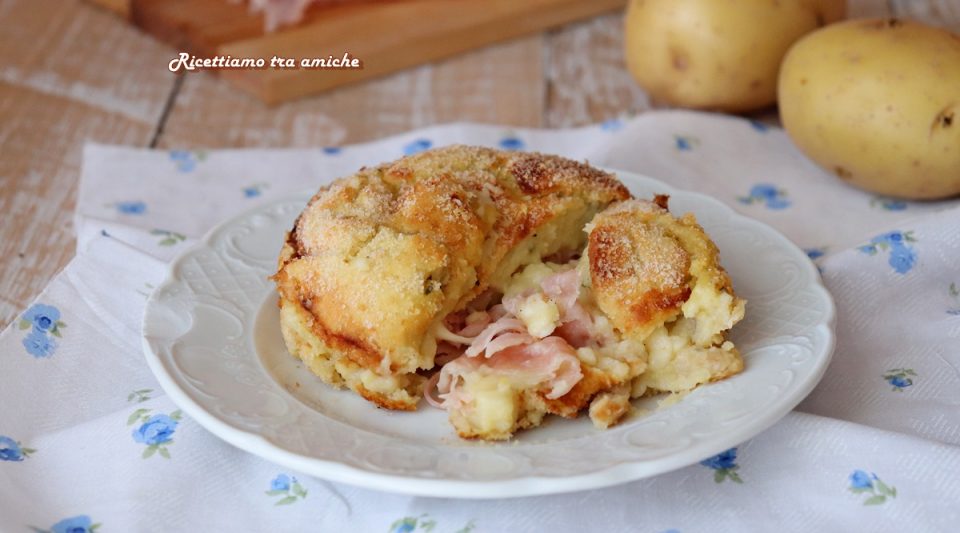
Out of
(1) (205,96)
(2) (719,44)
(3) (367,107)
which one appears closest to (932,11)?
Answer: (2) (719,44)

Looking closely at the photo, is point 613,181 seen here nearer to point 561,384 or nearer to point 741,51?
point 561,384

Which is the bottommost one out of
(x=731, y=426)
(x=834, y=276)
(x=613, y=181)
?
(x=834, y=276)

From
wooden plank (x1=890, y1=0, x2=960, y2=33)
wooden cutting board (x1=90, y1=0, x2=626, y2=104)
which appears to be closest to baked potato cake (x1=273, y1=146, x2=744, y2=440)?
wooden cutting board (x1=90, y1=0, x2=626, y2=104)

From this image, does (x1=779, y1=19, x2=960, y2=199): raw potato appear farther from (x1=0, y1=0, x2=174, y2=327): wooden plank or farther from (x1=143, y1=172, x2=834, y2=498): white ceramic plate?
(x1=0, y1=0, x2=174, y2=327): wooden plank

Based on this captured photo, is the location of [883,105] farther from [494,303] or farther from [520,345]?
[520,345]

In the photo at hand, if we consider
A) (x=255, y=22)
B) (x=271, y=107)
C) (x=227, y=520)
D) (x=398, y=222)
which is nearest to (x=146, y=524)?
(x=227, y=520)
